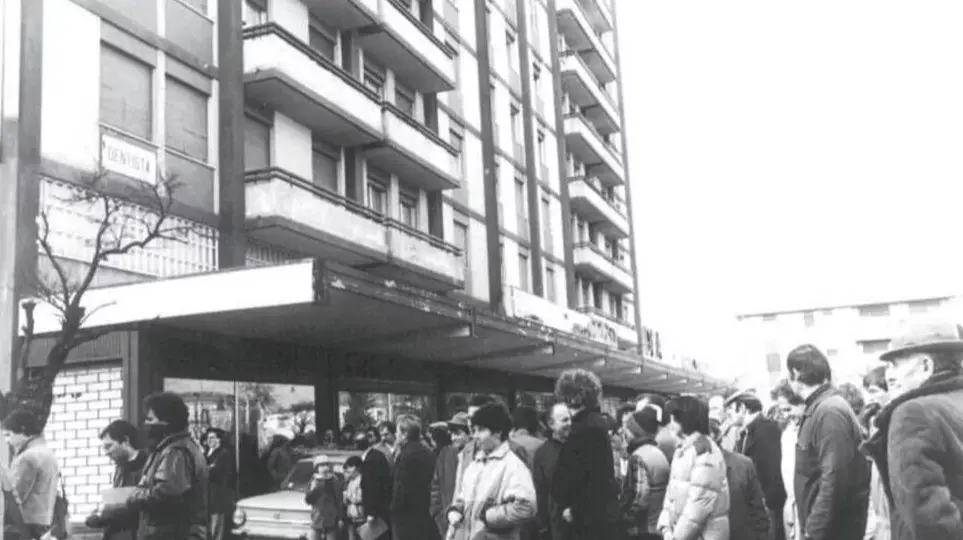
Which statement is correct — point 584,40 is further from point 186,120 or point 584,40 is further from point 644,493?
point 644,493

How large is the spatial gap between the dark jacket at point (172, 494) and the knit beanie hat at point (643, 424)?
10.8 feet

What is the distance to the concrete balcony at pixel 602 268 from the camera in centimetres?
3834

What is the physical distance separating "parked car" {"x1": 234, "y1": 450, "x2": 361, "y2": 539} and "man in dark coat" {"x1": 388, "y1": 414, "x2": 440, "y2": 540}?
6.25ft

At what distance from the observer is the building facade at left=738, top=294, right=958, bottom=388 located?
6950cm

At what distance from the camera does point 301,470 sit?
12.6 m

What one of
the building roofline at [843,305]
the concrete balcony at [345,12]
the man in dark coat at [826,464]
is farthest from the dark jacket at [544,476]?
the building roofline at [843,305]

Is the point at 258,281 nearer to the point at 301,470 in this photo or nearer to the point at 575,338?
the point at 301,470

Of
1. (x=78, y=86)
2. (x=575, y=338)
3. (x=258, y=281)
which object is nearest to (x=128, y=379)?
(x=258, y=281)

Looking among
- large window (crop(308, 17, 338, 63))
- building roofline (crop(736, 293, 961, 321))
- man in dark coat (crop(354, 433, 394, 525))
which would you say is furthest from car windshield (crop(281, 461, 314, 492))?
building roofline (crop(736, 293, 961, 321))

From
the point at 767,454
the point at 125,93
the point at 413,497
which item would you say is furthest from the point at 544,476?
the point at 125,93

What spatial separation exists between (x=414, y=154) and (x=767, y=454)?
15393 mm

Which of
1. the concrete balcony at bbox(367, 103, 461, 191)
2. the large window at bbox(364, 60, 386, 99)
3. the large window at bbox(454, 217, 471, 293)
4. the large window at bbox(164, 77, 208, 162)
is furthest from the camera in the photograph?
the large window at bbox(454, 217, 471, 293)

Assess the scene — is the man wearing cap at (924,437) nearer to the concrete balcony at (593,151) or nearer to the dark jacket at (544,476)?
the dark jacket at (544,476)

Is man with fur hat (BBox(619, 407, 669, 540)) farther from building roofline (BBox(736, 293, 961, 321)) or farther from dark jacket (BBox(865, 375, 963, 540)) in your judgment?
building roofline (BBox(736, 293, 961, 321))
